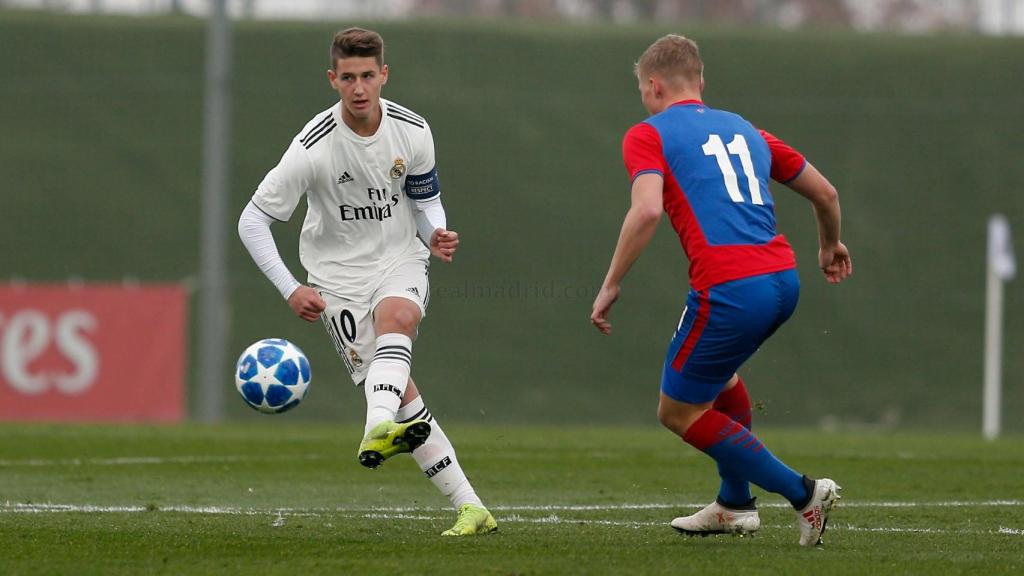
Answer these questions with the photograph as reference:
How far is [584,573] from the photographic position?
546cm

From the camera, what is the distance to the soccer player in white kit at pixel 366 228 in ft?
22.9

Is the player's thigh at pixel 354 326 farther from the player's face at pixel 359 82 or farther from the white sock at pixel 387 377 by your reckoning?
the player's face at pixel 359 82

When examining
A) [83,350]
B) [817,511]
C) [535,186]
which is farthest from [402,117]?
[535,186]

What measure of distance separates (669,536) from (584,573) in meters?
1.53

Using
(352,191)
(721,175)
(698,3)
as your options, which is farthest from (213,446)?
(698,3)

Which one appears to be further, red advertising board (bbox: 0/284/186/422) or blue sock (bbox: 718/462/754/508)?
red advertising board (bbox: 0/284/186/422)

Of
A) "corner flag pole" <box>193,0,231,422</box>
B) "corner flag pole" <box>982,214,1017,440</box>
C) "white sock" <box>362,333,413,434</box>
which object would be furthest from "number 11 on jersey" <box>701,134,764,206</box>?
"corner flag pole" <box>193,0,231,422</box>

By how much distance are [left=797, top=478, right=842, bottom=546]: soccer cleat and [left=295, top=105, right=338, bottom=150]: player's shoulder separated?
2.59 m

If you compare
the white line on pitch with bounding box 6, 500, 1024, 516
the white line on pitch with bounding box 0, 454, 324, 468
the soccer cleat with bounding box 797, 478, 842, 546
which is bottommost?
the white line on pitch with bounding box 0, 454, 324, 468

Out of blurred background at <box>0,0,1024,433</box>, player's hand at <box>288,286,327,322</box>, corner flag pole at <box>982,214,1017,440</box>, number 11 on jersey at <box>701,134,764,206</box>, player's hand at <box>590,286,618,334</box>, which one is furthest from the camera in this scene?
blurred background at <box>0,0,1024,433</box>

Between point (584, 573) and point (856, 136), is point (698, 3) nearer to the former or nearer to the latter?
point (856, 136)

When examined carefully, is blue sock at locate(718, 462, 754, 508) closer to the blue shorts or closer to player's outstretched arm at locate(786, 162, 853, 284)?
the blue shorts

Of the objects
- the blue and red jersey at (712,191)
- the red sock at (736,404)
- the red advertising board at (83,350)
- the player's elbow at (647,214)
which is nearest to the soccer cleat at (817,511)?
the red sock at (736,404)

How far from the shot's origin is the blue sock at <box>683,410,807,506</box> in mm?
6367
